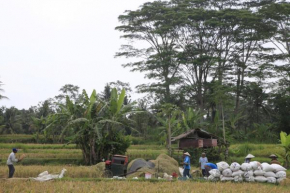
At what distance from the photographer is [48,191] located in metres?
8.47

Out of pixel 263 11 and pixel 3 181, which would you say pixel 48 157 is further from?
pixel 263 11

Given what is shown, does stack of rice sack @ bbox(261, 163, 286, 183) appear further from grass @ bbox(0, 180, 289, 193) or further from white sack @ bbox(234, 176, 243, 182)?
grass @ bbox(0, 180, 289, 193)

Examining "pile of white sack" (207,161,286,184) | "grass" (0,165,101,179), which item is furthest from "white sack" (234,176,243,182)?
"grass" (0,165,101,179)

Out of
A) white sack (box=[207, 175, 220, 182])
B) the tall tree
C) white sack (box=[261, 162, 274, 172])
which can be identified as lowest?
white sack (box=[207, 175, 220, 182])

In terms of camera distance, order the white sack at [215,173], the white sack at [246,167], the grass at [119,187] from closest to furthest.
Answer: the grass at [119,187], the white sack at [246,167], the white sack at [215,173]

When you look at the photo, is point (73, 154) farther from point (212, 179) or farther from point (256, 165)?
point (256, 165)

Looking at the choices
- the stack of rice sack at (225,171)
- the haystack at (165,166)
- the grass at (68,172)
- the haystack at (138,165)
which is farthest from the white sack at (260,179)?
the grass at (68,172)

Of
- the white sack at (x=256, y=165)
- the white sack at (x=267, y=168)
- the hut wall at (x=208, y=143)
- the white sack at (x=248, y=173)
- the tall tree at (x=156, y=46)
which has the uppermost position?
the tall tree at (x=156, y=46)

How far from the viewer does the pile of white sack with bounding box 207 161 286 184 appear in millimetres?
11172

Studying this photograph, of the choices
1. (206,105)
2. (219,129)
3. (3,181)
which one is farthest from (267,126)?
(3,181)

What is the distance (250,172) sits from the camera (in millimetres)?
11305

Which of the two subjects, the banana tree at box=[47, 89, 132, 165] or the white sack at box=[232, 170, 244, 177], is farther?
the banana tree at box=[47, 89, 132, 165]

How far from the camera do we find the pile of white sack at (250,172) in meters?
11.2

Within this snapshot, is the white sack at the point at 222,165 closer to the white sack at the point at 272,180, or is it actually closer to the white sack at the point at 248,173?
the white sack at the point at 248,173
